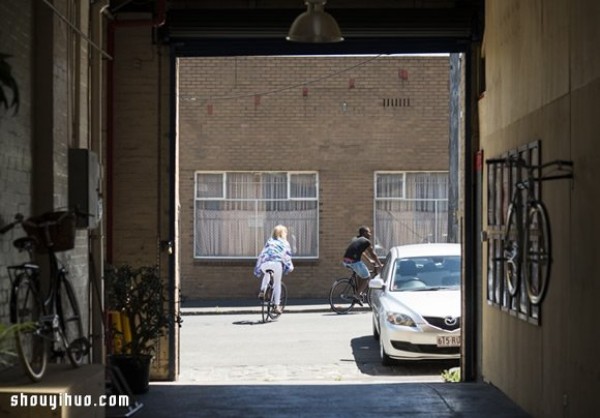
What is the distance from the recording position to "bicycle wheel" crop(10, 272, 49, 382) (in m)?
7.26

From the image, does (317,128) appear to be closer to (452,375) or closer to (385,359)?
(385,359)

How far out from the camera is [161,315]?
11.4 metres

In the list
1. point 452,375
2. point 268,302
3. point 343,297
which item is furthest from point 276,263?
point 452,375

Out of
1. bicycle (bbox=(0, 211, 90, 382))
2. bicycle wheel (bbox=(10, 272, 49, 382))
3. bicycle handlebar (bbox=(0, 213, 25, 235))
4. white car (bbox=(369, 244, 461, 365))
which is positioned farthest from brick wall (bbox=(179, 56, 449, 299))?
bicycle handlebar (bbox=(0, 213, 25, 235))

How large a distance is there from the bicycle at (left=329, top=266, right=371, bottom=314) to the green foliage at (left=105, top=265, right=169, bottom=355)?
9846 millimetres

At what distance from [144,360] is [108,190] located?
243 cm

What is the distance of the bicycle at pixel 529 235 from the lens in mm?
8797

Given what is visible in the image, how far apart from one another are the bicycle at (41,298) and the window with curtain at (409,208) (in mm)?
16532

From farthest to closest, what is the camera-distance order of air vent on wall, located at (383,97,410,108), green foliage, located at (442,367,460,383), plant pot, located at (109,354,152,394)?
air vent on wall, located at (383,97,410,108)
green foliage, located at (442,367,460,383)
plant pot, located at (109,354,152,394)

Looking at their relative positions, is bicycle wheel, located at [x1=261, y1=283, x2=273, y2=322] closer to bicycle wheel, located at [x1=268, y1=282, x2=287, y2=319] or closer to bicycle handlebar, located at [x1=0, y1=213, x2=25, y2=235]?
bicycle wheel, located at [x1=268, y1=282, x2=287, y2=319]

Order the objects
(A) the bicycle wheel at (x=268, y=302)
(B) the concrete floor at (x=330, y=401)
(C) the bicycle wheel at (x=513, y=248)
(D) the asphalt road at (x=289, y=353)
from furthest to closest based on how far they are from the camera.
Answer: (A) the bicycle wheel at (x=268, y=302) → (D) the asphalt road at (x=289, y=353) → (B) the concrete floor at (x=330, y=401) → (C) the bicycle wheel at (x=513, y=248)

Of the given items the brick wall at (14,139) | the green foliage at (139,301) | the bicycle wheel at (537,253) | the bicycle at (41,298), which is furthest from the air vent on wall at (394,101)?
the bicycle at (41,298)

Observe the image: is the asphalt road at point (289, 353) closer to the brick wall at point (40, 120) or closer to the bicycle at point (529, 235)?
the bicycle at point (529, 235)

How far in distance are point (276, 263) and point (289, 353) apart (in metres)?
4.41
